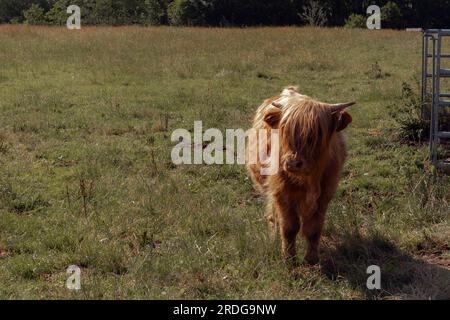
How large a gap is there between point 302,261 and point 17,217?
281 centimetres

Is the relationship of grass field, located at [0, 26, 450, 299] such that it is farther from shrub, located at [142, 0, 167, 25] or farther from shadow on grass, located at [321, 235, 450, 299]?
shrub, located at [142, 0, 167, 25]

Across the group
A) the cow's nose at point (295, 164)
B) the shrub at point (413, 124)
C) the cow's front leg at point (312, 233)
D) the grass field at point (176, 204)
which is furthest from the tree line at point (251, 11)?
the cow's nose at point (295, 164)

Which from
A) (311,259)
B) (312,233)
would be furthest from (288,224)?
(311,259)

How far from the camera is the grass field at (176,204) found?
4.40 meters

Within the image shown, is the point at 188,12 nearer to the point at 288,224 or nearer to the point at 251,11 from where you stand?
the point at 251,11

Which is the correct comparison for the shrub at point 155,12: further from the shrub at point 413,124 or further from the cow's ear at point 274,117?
the cow's ear at point 274,117

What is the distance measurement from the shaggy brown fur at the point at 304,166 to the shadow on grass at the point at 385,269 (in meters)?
0.24

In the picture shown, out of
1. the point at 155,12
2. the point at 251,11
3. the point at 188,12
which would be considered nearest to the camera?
the point at 188,12

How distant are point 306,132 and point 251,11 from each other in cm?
4694

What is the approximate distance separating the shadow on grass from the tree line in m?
39.3

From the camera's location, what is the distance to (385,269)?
457cm

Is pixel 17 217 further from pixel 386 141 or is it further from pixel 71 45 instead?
pixel 71 45

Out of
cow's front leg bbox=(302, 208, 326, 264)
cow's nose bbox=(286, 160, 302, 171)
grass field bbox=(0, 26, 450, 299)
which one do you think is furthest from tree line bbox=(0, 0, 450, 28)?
cow's nose bbox=(286, 160, 302, 171)

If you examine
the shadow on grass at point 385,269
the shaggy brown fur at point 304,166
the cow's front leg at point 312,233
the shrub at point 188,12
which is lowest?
the shadow on grass at point 385,269
